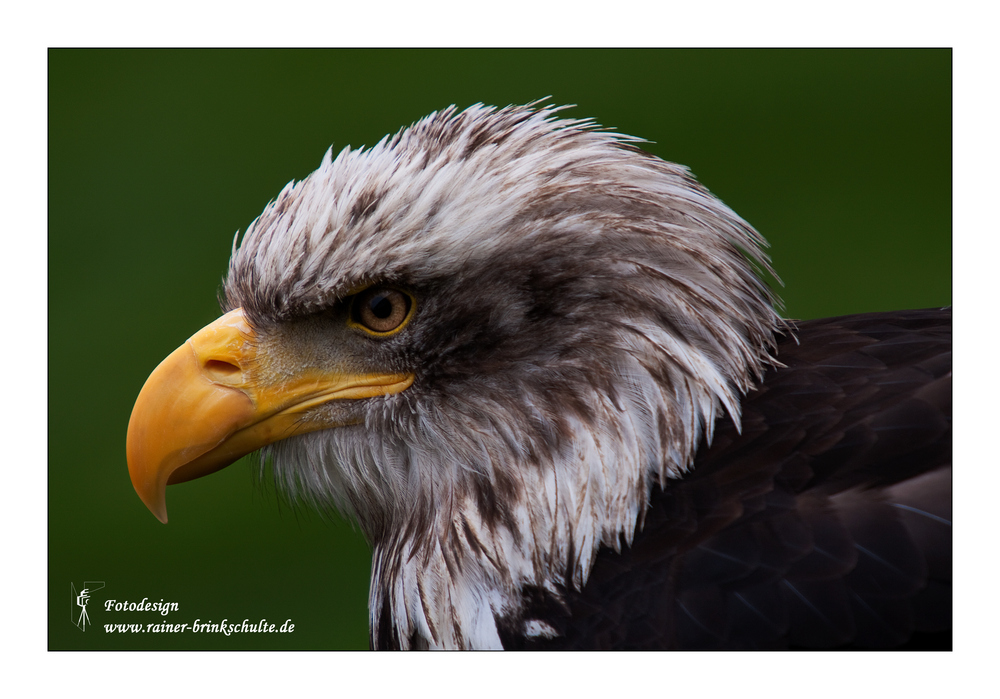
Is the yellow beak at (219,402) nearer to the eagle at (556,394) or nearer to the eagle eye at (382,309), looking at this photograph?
the eagle at (556,394)

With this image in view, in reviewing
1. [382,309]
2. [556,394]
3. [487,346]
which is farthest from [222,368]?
[556,394]

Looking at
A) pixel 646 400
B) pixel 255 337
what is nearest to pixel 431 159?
pixel 255 337

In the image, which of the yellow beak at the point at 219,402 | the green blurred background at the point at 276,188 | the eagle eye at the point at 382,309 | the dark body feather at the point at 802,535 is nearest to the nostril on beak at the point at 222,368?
the yellow beak at the point at 219,402

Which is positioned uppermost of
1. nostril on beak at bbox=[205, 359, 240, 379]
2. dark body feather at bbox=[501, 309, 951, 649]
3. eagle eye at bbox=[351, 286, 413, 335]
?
eagle eye at bbox=[351, 286, 413, 335]

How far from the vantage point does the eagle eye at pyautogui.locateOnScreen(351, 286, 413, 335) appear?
1.97 m

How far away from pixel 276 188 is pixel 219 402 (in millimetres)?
1451

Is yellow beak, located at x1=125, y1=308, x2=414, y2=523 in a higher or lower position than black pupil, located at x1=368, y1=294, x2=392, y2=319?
lower

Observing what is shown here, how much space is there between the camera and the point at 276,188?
329 cm

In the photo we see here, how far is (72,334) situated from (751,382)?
2.11m

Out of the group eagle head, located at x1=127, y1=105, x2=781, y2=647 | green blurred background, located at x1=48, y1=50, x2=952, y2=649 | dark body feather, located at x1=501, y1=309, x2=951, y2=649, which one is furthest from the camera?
green blurred background, located at x1=48, y1=50, x2=952, y2=649

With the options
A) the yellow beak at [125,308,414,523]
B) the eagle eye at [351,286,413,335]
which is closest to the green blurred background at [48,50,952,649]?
the yellow beak at [125,308,414,523]

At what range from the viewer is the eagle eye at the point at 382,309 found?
6.46ft

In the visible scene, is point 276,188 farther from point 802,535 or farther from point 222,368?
point 802,535

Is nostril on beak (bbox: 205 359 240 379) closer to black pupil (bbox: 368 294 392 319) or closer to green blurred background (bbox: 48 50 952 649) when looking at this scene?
black pupil (bbox: 368 294 392 319)
